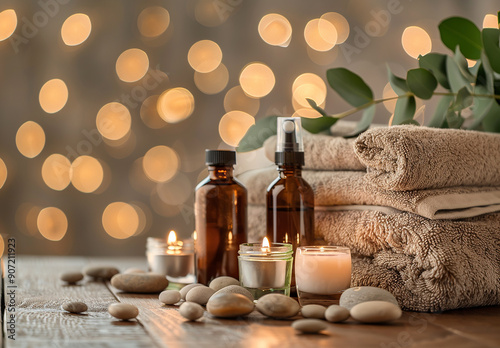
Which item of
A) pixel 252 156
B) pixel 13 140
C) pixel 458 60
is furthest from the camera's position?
pixel 13 140

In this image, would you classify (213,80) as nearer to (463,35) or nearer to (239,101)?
(239,101)

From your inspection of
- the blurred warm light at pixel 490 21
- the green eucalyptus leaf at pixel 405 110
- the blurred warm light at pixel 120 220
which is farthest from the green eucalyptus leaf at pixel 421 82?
the blurred warm light at pixel 120 220

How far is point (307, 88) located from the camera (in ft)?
5.32

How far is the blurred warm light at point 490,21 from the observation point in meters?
1.39

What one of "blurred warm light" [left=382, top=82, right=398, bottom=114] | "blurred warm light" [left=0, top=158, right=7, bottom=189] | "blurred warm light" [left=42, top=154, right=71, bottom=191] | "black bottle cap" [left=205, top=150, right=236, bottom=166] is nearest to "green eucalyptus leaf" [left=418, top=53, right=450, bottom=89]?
"black bottle cap" [left=205, top=150, right=236, bottom=166]

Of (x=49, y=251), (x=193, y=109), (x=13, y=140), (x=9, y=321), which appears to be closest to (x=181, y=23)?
(x=193, y=109)

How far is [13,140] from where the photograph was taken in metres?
1.58

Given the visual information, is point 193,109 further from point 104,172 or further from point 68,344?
point 68,344

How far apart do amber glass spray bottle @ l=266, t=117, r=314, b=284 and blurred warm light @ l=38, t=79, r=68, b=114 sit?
104 centimetres

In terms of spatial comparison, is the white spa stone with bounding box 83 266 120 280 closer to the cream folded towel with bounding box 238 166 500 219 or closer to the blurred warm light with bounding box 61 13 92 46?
the cream folded towel with bounding box 238 166 500 219

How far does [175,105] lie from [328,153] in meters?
0.90

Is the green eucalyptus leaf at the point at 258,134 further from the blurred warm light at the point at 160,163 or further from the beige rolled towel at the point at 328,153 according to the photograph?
the blurred warm light at the point at 160,163

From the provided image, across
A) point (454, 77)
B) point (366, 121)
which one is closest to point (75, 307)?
point (366, 121)

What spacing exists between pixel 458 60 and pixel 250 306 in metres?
0.49
